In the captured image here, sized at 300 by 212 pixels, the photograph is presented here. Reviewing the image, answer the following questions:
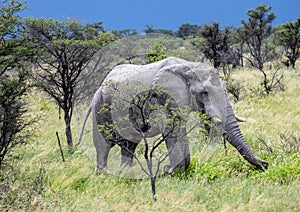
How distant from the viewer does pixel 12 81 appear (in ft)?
17.0

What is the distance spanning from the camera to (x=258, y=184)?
4.96 m

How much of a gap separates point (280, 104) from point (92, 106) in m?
6.86

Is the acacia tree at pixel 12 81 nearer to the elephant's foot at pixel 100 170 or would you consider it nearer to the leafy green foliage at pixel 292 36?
the elephant's foot at pixel 100 170

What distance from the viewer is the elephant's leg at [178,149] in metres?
5.06

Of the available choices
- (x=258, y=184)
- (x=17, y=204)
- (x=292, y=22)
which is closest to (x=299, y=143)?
(x=258, y=184)

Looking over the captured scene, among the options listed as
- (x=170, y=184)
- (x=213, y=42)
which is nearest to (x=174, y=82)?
(x=170, y=184)

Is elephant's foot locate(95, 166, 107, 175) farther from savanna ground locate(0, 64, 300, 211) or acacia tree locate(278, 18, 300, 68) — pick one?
acacia tree locate(278, 18, 300, 68)

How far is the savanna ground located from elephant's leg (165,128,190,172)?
5.2 inches

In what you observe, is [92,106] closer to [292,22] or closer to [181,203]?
[181,203]

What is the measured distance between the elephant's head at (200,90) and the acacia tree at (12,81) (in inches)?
71.6

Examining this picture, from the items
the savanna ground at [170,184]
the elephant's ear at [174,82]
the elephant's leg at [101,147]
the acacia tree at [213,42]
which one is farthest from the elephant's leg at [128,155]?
the acacia tree at [213,42]

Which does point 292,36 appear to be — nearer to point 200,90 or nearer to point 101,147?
point 101,147

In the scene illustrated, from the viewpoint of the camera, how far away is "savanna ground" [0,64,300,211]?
4223mm

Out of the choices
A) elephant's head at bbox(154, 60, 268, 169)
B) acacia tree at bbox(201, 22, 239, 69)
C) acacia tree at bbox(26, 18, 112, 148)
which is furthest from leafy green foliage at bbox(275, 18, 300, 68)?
elephant's head at bbox(154, 60, 268, 169)
